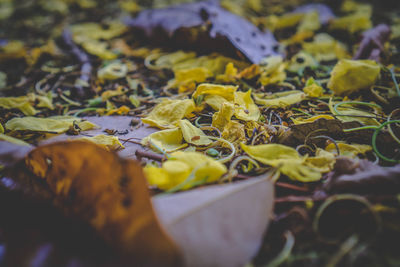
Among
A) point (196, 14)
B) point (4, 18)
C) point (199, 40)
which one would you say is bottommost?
point (4, 18)

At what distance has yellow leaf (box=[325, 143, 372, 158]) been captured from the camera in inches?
39.5

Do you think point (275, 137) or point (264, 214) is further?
point (275, 137)

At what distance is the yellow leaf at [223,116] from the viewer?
123 cm

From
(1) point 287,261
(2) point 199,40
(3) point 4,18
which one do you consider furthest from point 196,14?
(3) point 4,18

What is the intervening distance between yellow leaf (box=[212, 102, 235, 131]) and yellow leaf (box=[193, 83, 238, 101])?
19 cm

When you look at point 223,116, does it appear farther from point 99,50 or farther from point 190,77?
point 99,50

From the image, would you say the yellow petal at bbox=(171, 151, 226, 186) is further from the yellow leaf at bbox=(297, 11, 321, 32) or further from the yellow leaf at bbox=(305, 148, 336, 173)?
the yellow leaf at bbox=(297, 11, 321, 32)

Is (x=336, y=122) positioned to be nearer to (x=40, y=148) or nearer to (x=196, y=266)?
(x=196, y=266)

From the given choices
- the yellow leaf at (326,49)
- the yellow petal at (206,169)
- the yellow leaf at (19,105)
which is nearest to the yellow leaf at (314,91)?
the yellow leaf at (326,49)

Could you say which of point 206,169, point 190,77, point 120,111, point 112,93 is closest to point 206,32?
point 190,77

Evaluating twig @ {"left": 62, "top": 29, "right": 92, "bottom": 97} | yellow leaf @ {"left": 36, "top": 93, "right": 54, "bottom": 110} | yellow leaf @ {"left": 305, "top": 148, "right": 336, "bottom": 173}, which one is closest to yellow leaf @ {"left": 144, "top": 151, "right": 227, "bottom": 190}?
yellow leaf @ {"left": 305, "top": 148, "right": 336, "bottom": 173}

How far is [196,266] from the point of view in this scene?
1.93ft

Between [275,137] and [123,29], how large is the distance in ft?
9.23

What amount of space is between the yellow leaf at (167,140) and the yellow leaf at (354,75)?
102 cm
